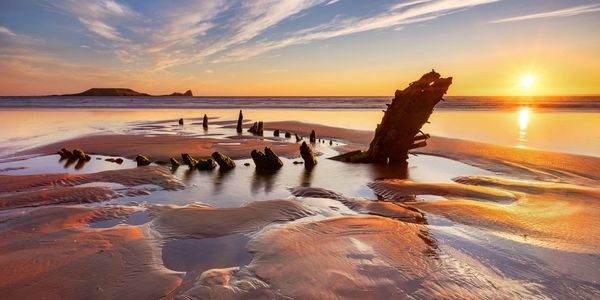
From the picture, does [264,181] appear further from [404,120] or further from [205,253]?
[404,120]

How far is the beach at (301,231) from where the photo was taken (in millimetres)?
4891

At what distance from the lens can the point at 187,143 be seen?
770 inches

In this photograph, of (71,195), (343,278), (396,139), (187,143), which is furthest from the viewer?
(187,143)

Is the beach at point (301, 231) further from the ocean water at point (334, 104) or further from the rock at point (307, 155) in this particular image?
the ocean water at point (334, 104)

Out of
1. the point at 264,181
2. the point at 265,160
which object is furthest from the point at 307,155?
the point at 264,181

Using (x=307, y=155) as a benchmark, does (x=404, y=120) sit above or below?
above

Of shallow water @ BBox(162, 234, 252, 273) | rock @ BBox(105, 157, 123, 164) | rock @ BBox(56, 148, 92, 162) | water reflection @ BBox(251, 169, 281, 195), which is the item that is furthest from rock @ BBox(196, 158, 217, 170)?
shallow water @ BBox(162, 234, 252, 273)

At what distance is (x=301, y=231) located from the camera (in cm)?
691

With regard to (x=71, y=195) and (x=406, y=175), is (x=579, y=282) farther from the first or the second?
(x=71, y=195)

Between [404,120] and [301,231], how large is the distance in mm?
9147

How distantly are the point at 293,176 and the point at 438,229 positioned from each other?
20.0 ft

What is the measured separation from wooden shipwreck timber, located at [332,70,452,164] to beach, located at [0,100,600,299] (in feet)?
3.94

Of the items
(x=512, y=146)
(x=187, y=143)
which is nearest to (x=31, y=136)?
(x=187, y=143)

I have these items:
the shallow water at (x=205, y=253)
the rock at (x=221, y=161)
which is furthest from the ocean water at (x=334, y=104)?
the shallow water at (x=205, y=253)
